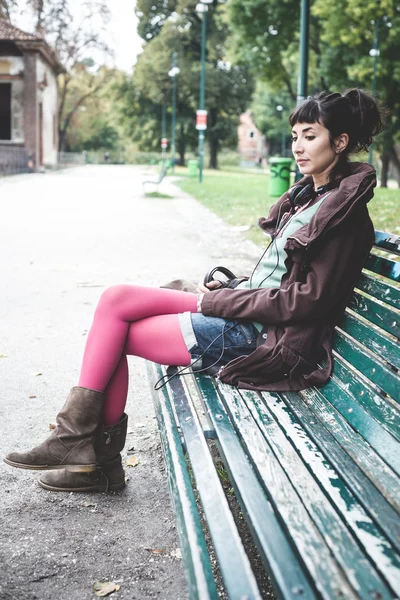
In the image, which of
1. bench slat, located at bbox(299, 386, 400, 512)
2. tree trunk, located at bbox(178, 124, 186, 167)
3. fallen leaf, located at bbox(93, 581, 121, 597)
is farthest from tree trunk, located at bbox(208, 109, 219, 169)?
fallen leaf, located at bbox(93, 581, 121, 597)

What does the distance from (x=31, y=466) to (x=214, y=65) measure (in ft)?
191

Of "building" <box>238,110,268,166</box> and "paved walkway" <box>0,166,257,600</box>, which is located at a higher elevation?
"building" <box>238,110,268,166</box>

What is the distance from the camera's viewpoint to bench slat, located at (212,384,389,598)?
1562mm

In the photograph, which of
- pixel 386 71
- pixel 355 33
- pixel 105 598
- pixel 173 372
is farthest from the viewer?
pixel 386 71

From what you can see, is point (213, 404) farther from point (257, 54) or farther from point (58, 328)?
point (257, 54)

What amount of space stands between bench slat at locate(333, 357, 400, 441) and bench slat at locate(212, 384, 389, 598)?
0.34m

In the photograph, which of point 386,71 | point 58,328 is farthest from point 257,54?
point 58,328

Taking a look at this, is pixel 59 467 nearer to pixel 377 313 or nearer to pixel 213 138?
pixel 377 313

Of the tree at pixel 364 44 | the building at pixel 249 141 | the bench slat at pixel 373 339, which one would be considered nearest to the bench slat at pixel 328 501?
the bench slat at pixel 373 339

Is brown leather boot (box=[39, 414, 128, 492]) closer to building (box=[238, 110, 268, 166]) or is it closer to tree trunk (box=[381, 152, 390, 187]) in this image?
tree trunk (box=[381, 152, 390, 187])

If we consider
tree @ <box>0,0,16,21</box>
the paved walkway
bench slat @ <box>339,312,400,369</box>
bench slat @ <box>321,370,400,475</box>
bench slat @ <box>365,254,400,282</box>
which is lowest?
the paved walkway

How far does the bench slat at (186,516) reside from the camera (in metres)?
1.61

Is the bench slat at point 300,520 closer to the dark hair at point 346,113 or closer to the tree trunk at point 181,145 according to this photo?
the dark hair at point 346,113

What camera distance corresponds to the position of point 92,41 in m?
50.9
